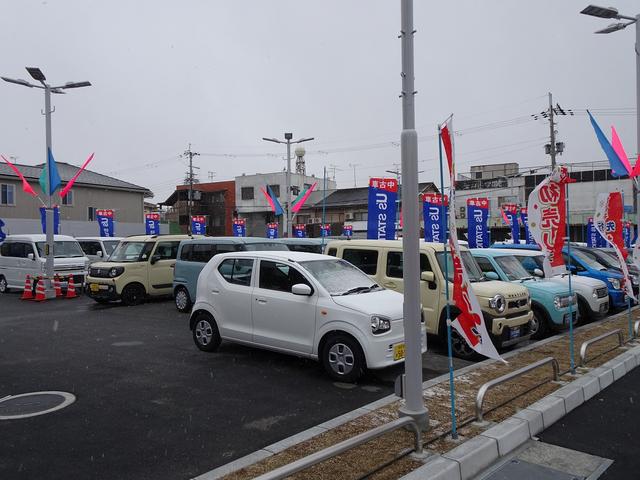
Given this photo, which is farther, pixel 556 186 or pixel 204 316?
pixel 204 316

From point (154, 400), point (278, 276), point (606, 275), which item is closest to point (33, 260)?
point (278, 276)

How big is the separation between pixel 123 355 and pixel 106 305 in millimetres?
6803

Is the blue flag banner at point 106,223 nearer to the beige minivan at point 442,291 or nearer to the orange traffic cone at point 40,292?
the orange traffic cone at point 40,292

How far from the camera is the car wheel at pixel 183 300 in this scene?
1197 centimetres

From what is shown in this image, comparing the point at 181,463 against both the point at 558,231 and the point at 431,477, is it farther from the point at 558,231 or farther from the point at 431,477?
the point at 558,231

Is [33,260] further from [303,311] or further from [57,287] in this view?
[303,311]

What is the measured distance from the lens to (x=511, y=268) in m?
9.55

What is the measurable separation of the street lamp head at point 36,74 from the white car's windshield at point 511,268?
14.2 meters

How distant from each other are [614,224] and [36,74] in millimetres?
16028

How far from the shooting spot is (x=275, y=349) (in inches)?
265

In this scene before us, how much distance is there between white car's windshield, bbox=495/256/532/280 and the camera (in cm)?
932

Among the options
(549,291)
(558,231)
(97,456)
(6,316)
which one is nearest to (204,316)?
(97,456)

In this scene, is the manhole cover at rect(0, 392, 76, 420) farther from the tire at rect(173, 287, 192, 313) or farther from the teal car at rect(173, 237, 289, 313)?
the tire at rect(173, 287, 192, 313)

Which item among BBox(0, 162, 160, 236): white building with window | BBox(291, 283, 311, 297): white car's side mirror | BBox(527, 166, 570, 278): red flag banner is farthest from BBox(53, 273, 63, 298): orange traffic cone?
BBox(527, 166, 570, 278): red flag banner
